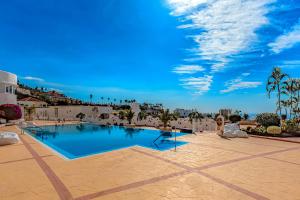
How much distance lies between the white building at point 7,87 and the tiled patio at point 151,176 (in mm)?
20909

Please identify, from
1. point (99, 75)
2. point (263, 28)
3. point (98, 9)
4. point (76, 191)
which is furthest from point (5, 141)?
point (99, 75)

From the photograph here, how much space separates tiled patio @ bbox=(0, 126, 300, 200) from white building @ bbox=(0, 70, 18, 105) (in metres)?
20.9

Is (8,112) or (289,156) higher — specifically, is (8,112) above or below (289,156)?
above

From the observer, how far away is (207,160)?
8398 mm

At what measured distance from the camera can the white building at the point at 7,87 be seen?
25.4 m

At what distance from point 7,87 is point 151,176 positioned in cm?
2870

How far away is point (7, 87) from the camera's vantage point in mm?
26453

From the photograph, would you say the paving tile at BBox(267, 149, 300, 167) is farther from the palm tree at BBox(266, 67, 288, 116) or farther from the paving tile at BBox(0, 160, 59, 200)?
the palm tree at BBox(266, 67, 288, 116)

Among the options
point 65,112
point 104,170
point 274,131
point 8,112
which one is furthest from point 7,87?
point 274,131

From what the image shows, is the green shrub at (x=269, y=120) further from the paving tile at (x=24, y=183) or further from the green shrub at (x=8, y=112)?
the green shrub at (x=8, y=112)

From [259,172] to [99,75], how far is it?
32.3 m

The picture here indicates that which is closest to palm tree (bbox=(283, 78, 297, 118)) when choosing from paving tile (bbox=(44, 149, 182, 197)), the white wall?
paving tile (bbox=(44, 149, 182, 197))

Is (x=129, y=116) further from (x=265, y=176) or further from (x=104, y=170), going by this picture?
(x=265, y=176)

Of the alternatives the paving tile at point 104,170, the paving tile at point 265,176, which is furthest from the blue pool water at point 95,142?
the paving tile at point 265,176
